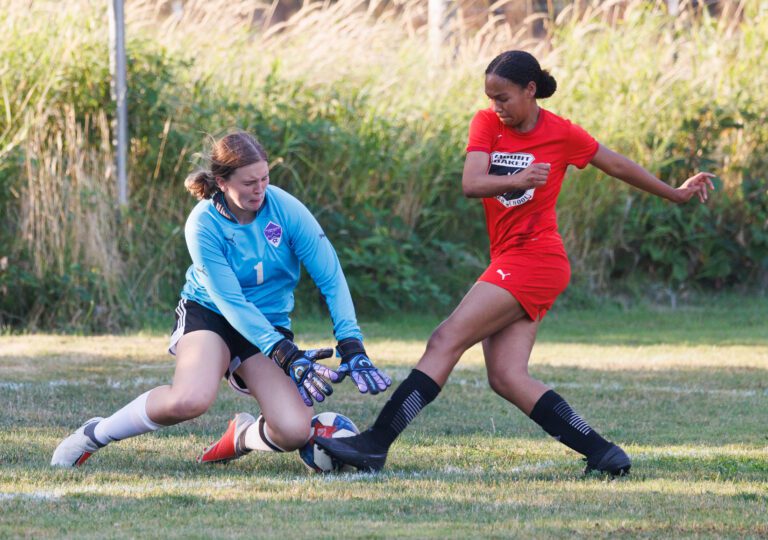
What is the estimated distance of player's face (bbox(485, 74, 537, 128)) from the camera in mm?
5012

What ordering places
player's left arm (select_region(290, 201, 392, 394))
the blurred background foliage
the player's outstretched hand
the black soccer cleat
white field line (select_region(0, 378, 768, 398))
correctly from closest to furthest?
1. the black soccer cleat
2. player's left arm (select_region(290, 201, 392, 394))
3. the player's outstretched hand
4. white field line (select_region(0, 378, 768, 398))
5. the blurred background foliage

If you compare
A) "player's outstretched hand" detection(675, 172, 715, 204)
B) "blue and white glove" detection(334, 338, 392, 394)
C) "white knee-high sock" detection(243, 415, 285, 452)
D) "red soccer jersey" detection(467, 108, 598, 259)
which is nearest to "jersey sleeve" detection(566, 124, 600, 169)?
"red soccer jersey" detection(467, 108, 598, 259)

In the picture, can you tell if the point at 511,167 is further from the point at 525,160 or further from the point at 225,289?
the point at 225,289

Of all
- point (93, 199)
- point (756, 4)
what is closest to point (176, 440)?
point (93, 199)

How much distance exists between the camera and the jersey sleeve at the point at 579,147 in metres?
5.17

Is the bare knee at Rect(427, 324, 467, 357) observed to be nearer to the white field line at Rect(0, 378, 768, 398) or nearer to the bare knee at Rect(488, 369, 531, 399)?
the bare knee at Rect(488, 369, 531, 399)

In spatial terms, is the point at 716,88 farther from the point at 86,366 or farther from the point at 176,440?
the point at 176,440

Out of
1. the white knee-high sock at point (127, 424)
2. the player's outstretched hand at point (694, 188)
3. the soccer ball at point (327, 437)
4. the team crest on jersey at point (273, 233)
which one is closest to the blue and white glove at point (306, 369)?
the soccer ball at point (327, 437)

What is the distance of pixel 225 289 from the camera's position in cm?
510

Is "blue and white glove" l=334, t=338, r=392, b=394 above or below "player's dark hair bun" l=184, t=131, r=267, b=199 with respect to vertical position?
A: below

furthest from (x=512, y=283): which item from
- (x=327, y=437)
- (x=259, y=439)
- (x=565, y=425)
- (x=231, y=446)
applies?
(x=231, y=446)

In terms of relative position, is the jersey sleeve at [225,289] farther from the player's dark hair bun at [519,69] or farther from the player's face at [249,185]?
the player's dark hair bun at [519,69]

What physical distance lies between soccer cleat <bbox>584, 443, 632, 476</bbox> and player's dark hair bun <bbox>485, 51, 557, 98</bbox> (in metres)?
1.49

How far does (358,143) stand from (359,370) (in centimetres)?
767
